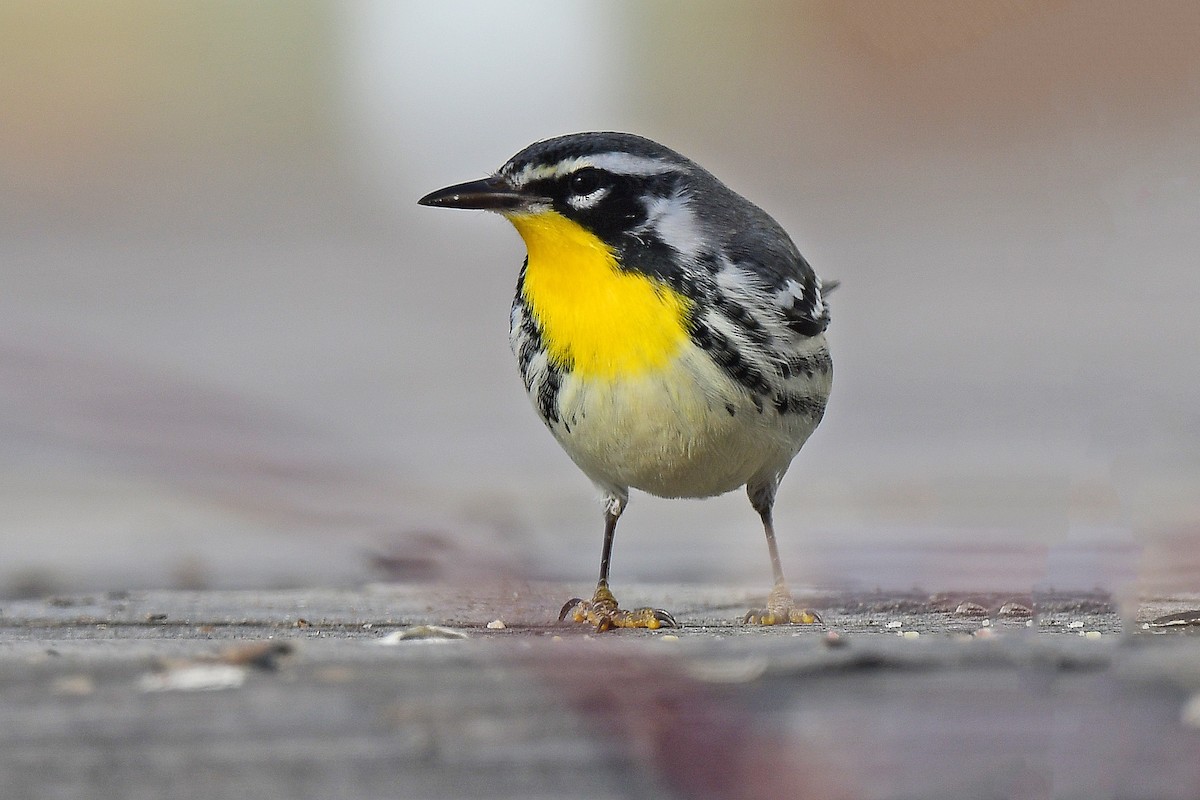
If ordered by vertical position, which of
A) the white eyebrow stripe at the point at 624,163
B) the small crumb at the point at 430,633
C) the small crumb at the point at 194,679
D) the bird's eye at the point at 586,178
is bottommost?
the small crumb at the point at 194,679

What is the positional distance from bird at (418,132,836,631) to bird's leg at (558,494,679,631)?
0.02 metres

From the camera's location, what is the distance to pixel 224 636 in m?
2.17

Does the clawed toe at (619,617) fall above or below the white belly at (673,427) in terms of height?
below

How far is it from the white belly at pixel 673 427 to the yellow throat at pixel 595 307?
0.15 ft

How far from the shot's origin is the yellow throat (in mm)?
3258

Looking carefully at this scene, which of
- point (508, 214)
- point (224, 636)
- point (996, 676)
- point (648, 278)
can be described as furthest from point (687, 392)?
point (996, 676)

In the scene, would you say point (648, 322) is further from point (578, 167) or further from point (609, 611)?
point (609, 611)

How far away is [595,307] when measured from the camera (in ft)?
10.9

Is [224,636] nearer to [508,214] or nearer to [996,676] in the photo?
[996,676]

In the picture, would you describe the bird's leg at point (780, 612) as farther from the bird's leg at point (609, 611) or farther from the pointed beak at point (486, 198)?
the pointed beak at point (486, 198)

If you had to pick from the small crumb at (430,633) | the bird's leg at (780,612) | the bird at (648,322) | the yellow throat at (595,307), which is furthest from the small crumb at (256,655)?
the yellow throat at (595,307)

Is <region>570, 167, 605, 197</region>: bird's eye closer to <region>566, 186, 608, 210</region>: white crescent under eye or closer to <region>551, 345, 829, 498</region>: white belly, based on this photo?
<region>566, 186, 608, 210</region>: white crescent under eye

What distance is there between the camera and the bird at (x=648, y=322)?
328 centimetres

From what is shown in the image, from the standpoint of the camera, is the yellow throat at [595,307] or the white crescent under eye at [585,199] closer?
the yellow throat at [595,307]
